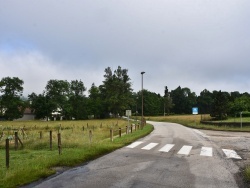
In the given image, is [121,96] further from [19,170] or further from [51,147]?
[19,170]

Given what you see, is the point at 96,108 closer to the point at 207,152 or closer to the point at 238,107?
the point at 238,107

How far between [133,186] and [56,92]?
10747 cm

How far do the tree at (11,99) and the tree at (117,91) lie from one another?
96.5 feet

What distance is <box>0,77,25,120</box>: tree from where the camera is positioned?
102 meters

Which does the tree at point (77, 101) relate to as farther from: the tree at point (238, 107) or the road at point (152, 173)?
the road at point (152, 173)

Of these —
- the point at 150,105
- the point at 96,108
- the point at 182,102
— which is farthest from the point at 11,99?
the point at 182,102

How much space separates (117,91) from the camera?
10850cm

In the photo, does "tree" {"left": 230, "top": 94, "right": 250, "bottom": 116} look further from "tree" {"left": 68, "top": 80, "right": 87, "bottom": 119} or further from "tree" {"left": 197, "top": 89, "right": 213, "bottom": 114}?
"tree" {"left": 197, "top": 89, "right": 213, "bottom": 114}

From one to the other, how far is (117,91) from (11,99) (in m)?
35.6

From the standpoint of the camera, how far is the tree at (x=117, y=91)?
106562 millimetres

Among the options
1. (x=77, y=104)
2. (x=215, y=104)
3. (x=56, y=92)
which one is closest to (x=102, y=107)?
(x=77, y=104)

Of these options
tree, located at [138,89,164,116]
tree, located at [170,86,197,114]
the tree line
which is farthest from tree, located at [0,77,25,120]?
tree, located at [170,86,197,114]

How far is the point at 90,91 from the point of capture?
141 metres

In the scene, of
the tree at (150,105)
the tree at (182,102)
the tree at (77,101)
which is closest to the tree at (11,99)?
the tree at (77,101)
